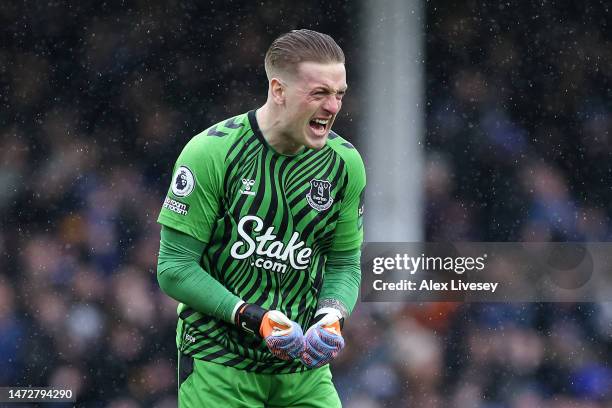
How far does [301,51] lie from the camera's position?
3.21 m

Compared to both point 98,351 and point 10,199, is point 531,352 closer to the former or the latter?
point 98,351

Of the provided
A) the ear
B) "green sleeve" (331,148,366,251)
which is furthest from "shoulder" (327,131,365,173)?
the ear

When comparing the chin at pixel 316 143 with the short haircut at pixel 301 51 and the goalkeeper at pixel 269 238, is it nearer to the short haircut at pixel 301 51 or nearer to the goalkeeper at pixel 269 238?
the goalkeeper at pixel 269 238

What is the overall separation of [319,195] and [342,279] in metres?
0.27

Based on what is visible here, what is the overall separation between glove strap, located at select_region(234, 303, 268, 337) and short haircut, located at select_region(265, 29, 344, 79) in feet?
2.03

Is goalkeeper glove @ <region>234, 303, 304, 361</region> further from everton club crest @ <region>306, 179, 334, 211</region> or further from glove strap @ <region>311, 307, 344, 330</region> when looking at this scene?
everton club crest @ <region>306, 179, 334, 211</region>

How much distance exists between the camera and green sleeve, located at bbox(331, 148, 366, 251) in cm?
341

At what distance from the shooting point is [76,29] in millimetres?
5949

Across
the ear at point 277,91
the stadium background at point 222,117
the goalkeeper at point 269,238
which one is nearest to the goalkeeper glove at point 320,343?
the goalkeeper at point 269,238

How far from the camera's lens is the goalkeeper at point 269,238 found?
321cm

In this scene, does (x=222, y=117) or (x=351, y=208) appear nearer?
(x=351, y=208)

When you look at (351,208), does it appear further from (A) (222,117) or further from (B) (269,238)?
(A) (222,117)

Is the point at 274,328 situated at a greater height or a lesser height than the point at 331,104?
lesser

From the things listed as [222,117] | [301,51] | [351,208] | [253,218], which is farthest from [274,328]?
[222,117]
